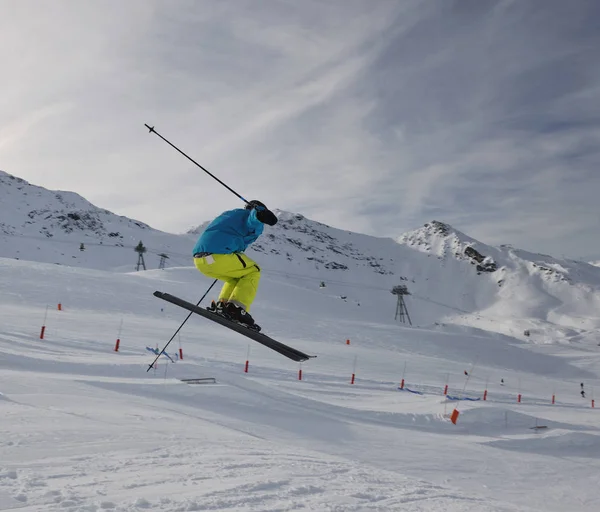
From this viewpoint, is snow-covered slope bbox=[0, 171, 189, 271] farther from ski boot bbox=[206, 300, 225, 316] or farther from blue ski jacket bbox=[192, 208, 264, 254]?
blue ski jacket bbox=[192, 208, 264, 254]

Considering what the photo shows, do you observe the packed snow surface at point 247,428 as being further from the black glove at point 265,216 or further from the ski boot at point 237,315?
the black glove at point 265,216

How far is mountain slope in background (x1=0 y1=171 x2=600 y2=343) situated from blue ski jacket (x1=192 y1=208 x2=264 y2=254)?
8873 centimetres

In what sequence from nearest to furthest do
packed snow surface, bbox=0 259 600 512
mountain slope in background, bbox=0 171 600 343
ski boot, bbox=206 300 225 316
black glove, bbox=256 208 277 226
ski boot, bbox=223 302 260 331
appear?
1. packed snow surface, bbox=0 259 600 512
2. black glove, bbox=256 208 277 226
3. ski boot, bbox=223 302 260 331
4. ski boot, bbox=206 300 225 316
5. mountain slope in background, bbox=0 171 600 343

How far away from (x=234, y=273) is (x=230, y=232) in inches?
24.2

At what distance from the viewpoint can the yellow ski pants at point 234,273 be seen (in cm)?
611

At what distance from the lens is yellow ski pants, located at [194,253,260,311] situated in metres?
6.11

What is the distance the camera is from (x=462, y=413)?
1245 cm

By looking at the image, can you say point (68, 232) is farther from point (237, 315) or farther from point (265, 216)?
point (265, 216)

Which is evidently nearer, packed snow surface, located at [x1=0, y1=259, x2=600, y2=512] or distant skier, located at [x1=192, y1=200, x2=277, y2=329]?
packed snow surface, located at [x1=0, y1=259, x2=600, y2=512]

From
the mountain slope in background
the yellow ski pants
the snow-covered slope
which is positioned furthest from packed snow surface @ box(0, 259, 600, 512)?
the snow-covered slope

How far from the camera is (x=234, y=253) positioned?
20.2 feet

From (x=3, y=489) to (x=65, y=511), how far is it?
21.3 inches

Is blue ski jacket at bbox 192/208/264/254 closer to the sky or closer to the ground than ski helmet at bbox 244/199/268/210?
closer to the ground

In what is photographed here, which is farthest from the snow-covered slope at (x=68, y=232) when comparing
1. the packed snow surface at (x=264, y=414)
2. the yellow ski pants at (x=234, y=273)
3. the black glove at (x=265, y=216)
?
the black glove at (x=265, y=216)
